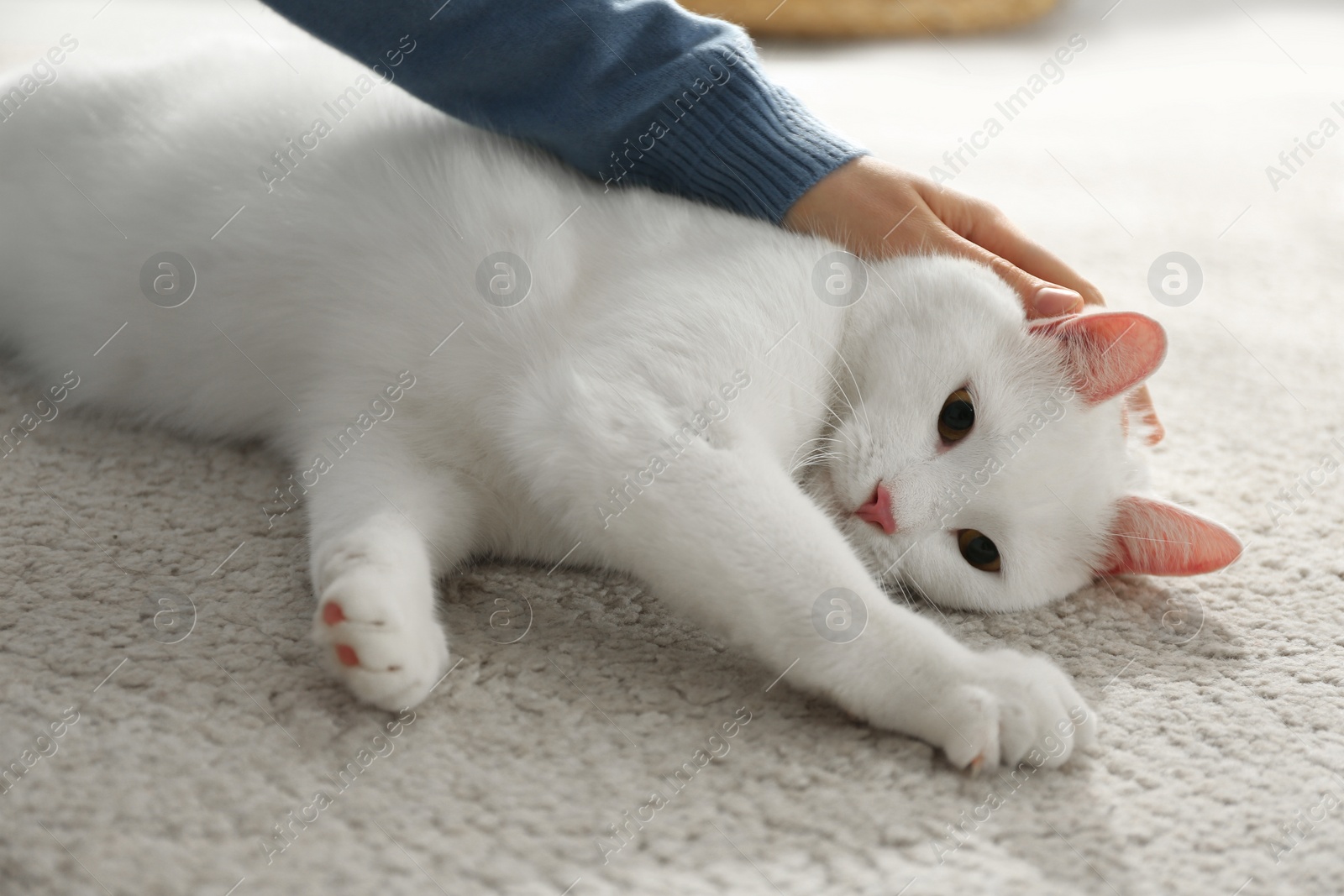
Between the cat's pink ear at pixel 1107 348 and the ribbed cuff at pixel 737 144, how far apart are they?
0.39 m

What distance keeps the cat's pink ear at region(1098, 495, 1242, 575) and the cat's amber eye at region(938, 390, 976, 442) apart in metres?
0.29

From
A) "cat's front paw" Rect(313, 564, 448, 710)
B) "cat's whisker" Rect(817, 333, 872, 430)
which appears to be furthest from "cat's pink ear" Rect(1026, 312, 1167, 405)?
"cat's front paw" Rect(313, 564, 448, 710)

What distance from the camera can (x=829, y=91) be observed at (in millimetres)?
3645

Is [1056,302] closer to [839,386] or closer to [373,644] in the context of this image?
[839,386]

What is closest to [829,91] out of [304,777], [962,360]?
[962,360]

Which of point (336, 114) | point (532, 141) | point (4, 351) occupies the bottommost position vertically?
point (4, 351)

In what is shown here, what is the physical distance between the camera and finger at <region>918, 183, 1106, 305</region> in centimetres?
155

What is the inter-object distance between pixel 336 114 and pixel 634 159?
0.47 metres

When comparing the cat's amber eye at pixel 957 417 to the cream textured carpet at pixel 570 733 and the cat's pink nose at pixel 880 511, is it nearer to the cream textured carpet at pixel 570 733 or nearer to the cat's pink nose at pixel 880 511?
the cat's pink nose at pixel 880 511

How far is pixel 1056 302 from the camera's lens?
143 centimetres

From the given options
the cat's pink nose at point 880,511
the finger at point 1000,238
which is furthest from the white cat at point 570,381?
the finger at point 1000,238

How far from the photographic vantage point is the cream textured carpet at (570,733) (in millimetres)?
928

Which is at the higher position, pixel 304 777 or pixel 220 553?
pixel 304 777

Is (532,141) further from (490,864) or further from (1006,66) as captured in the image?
(1006,66)
